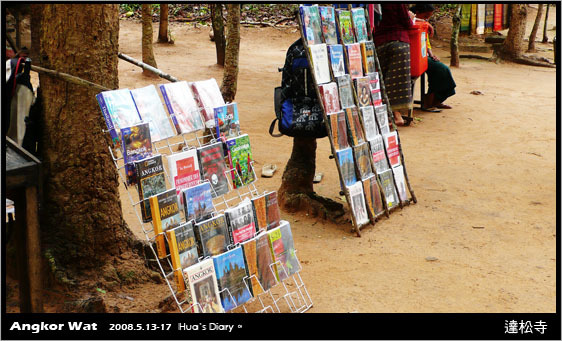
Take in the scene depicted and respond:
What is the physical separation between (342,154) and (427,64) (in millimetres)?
4074

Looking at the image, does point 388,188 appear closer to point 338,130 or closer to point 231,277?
point 338,130

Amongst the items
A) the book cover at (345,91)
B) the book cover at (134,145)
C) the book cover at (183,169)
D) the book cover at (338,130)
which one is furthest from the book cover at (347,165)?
the book cover at (134,145)

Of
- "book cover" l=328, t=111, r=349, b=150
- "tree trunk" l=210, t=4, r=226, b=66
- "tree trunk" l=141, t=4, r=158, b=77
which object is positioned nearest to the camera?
"book cover" l=328, t=111, r=349, b=150

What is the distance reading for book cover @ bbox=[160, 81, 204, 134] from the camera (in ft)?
10.1

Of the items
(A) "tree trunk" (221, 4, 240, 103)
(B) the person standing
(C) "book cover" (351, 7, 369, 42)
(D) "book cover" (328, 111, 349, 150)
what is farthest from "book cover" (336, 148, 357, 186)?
(B) the person standing

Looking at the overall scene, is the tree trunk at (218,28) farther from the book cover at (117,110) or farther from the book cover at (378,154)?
the book cover at (117,110)

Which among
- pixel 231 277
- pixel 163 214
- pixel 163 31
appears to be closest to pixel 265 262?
pixel 231 277

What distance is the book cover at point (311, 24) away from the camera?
4316mm

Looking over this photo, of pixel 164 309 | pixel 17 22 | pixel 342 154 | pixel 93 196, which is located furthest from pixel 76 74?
pixel 342 154

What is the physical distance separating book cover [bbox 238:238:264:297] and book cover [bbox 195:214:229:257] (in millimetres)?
112

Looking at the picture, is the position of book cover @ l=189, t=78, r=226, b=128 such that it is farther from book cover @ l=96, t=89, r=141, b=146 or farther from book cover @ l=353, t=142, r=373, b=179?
book cover @ l=353, t=142, r=373, b=179

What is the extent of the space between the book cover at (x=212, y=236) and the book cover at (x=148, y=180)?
0.25 meters

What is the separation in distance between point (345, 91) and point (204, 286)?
2247 millimetres

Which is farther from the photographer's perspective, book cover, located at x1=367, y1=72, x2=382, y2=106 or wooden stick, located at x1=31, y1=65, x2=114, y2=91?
book cover, located at x1=367, y1=72, x2=382, y2=106
